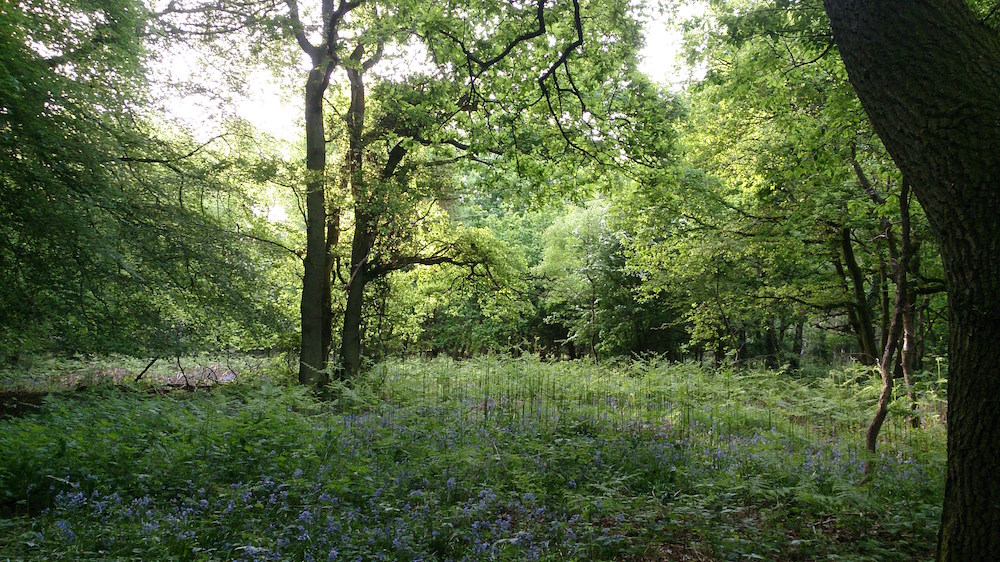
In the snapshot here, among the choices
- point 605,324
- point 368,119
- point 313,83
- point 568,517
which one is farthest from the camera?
point 605,324

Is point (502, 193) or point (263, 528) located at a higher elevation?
point (502, 193)

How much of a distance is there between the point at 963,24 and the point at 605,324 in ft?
68.9

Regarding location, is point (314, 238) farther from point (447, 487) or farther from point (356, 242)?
point (447, 487)

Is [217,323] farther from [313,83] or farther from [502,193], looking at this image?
[502,193]

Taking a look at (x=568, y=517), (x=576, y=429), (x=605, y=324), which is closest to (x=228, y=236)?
(x=576, y=429)

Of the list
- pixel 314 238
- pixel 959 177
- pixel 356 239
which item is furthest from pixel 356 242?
pixel 959 177

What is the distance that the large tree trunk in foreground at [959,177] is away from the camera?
2.63m

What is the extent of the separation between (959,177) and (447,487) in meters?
4.24

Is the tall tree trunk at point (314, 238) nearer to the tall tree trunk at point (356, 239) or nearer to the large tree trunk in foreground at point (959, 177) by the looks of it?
the tall tree trunk at point (356, 239)

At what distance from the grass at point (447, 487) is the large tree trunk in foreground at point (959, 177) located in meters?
1.32

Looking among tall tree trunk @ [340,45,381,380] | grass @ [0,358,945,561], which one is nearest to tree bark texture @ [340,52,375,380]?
tall tree trunk @ [340,45,381,380]

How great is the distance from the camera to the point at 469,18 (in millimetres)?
6926

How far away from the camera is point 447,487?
487cm

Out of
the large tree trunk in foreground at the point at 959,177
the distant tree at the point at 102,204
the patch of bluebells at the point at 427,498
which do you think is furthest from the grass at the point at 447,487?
the distant tree at the point at 102,204
